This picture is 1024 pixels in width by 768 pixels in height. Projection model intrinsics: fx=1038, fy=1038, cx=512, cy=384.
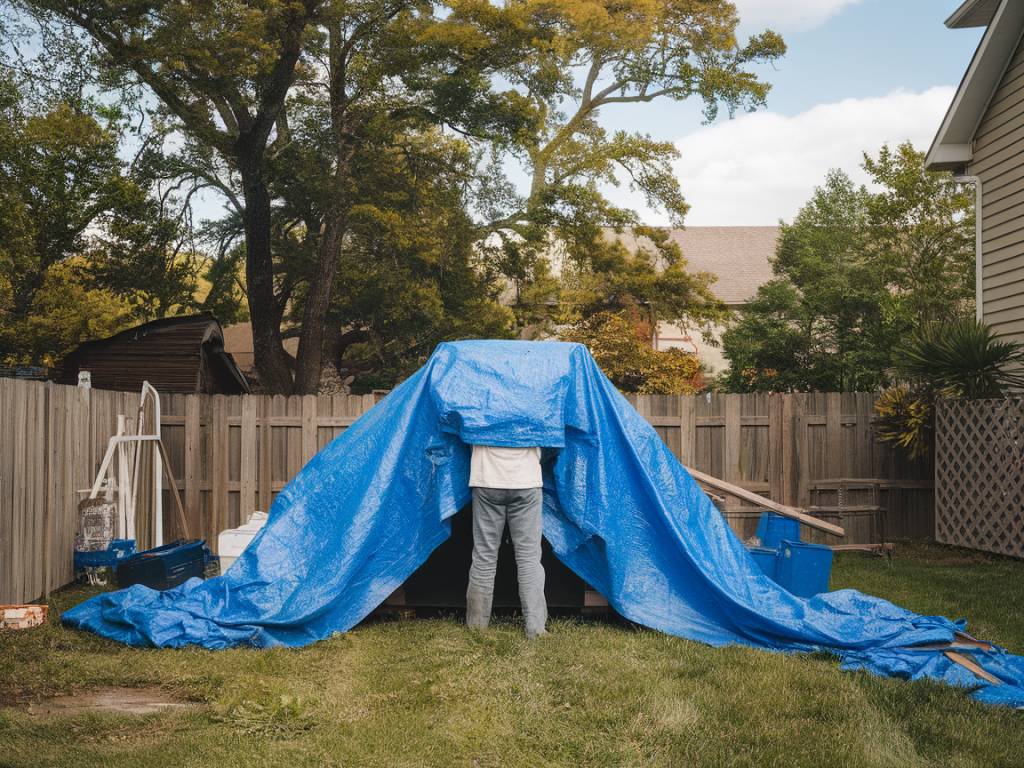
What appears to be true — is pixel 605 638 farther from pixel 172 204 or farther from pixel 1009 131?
pixel 172 204

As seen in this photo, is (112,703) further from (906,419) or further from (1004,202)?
(1004,202)

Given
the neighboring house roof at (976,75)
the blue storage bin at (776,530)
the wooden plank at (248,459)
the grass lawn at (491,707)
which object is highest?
the neighboring house roof at (976,75)

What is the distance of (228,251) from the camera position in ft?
90.2

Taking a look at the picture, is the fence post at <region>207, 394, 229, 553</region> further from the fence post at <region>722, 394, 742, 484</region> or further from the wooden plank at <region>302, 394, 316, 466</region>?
the fence post at <region>722, 394, 742, 484</region>

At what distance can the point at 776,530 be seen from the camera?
28.3ft

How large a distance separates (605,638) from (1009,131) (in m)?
8.94

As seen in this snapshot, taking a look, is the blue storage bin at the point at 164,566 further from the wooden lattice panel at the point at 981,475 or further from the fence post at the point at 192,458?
the wooden lattice panel at the point at 981,475

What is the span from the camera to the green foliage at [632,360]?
2531 cm

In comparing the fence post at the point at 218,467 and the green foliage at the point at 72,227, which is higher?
the green foliage at the point at 72,227

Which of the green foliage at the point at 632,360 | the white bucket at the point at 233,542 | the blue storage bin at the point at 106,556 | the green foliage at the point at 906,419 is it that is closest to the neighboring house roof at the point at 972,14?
the green foliage at the point at 906,419

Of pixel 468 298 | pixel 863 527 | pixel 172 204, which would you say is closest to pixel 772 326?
pixel 468 298

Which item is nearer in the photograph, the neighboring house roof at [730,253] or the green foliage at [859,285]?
the green foliage at [859,285]

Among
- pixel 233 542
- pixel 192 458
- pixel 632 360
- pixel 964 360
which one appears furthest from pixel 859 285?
pixel 233 542

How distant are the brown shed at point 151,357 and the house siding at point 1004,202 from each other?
10646 mm
